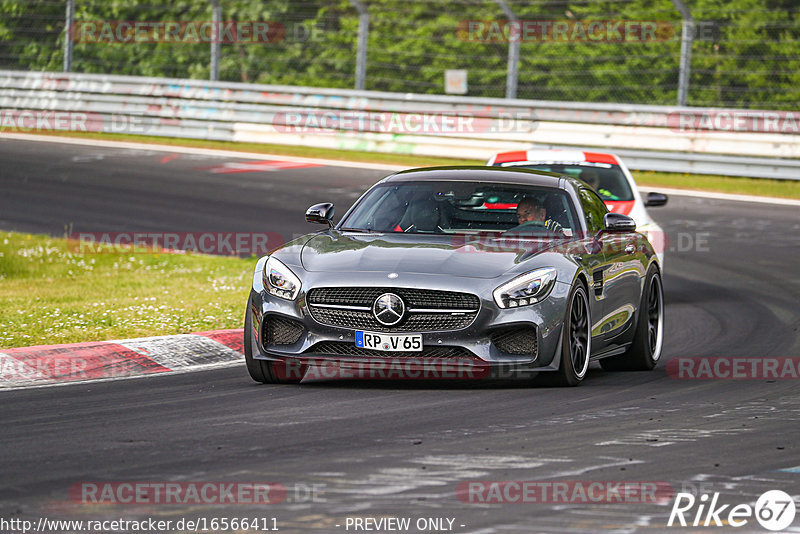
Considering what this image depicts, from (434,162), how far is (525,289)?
17681 mm

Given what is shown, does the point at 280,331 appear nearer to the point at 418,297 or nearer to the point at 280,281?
the point at 280,281

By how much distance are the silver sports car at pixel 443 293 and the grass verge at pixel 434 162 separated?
13950 mm

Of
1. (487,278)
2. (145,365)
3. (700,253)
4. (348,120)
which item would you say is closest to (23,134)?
(348,120)

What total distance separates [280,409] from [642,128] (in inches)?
709

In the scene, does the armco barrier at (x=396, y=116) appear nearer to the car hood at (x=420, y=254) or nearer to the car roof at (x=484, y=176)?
the car roof at (x=484, y=176)

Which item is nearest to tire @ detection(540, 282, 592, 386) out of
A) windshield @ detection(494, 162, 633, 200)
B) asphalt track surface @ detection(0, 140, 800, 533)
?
asphalt track surface @ detection(0, 140, 800, 533)

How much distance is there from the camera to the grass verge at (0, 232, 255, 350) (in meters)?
11.0

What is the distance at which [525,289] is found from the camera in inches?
332

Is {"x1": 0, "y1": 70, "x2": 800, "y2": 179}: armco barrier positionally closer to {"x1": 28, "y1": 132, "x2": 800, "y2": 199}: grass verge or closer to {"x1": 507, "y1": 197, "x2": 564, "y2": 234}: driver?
{"x1": 28, "y1": 132, "x2": 800, "y2": 199}: grass verge

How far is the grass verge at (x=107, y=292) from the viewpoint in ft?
36.1

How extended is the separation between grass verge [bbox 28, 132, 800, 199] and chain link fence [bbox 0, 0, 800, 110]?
60.8 inches

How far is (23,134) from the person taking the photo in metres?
30.1

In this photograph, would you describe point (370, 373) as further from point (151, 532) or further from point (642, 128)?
point (642, 128)

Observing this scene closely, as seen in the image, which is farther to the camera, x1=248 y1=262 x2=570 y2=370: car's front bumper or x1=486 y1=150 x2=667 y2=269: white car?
x1=486 y1=150 x2=667 y2=269: white car
